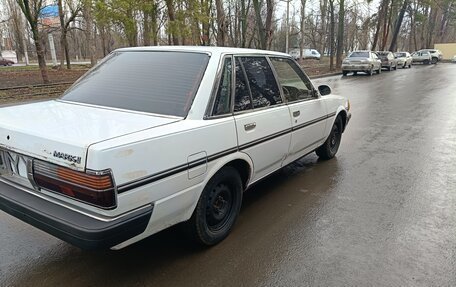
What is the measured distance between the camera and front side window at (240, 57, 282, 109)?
11.7ft

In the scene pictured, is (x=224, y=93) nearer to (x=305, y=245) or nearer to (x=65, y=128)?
(x=65, y=128)

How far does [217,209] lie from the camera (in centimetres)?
322

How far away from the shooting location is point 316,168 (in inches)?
210

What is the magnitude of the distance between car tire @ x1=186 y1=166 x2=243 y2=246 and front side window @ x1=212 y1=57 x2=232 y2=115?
512mm

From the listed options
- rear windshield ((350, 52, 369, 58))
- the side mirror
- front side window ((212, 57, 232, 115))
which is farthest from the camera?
rear windshield ((350, 52, 369, 58))

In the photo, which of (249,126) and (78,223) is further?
(249,126)

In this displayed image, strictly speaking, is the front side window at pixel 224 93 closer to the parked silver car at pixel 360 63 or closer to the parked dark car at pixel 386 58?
the parked silver car at pixel 360 63

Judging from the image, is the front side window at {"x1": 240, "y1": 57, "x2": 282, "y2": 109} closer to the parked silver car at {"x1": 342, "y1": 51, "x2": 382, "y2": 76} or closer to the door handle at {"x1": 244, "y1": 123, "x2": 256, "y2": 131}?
the door handle at {"x1": 244, "y1": 123, "x2": 256, "y2": 131}

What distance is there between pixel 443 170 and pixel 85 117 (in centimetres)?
483

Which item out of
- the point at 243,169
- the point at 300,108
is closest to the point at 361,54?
the point at 300,108

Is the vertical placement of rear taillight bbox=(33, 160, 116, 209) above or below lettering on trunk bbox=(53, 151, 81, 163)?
below

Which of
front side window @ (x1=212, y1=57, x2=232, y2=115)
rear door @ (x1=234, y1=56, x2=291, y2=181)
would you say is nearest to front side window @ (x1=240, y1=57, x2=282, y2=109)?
rear door @ (x1=234, y1=56, x2=291, y2=181)

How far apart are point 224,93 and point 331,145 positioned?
3.04 m

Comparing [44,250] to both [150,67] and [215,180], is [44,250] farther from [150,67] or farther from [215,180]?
[150,67]
